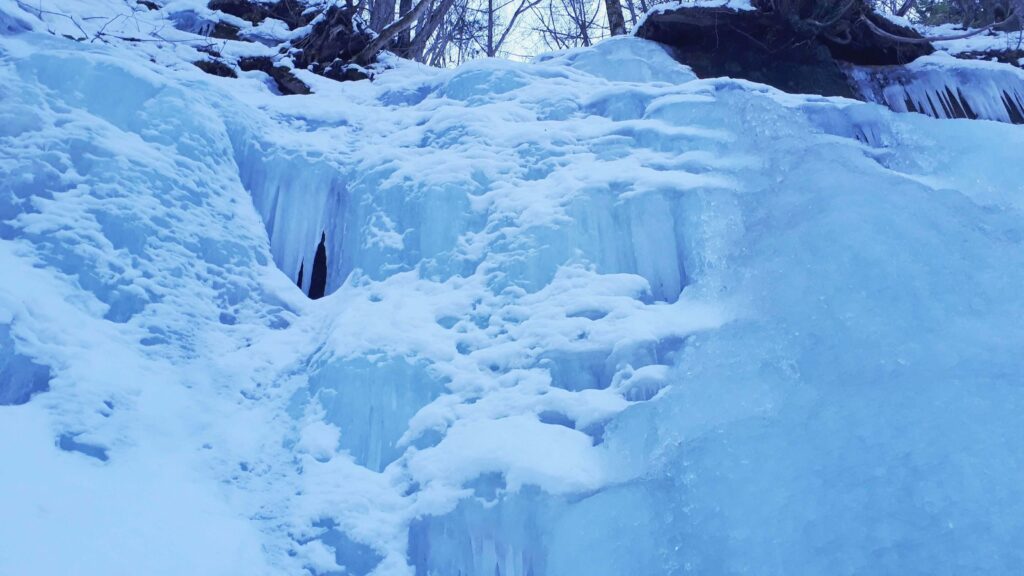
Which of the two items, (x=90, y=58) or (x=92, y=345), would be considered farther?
(x=90, y=58)

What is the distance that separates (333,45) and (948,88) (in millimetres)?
4801

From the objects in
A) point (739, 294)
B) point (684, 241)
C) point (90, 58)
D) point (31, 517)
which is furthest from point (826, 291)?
point (90, 58)

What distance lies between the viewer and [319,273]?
4.52 meters

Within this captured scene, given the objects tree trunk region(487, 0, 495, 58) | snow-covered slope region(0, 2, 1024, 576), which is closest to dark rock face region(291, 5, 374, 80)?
snow-covered slope region(0, 2, 1024, 576)

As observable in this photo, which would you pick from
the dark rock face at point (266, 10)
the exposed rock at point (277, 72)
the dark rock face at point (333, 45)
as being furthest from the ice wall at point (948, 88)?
the dark rock face at point (266, 10)

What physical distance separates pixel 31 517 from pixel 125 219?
5.44ft

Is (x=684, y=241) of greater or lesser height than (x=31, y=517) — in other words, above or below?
above

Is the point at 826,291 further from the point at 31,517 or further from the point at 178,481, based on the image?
the point at 31,517

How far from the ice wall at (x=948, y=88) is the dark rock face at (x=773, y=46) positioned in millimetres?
138

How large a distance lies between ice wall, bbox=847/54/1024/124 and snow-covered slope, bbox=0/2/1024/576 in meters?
1.43

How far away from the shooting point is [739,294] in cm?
337

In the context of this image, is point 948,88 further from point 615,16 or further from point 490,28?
point 490,28

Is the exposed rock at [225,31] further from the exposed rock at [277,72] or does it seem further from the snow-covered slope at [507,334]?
the snow-covered slope at [507,334]

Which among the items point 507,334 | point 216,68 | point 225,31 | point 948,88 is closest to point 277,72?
point 216,68
